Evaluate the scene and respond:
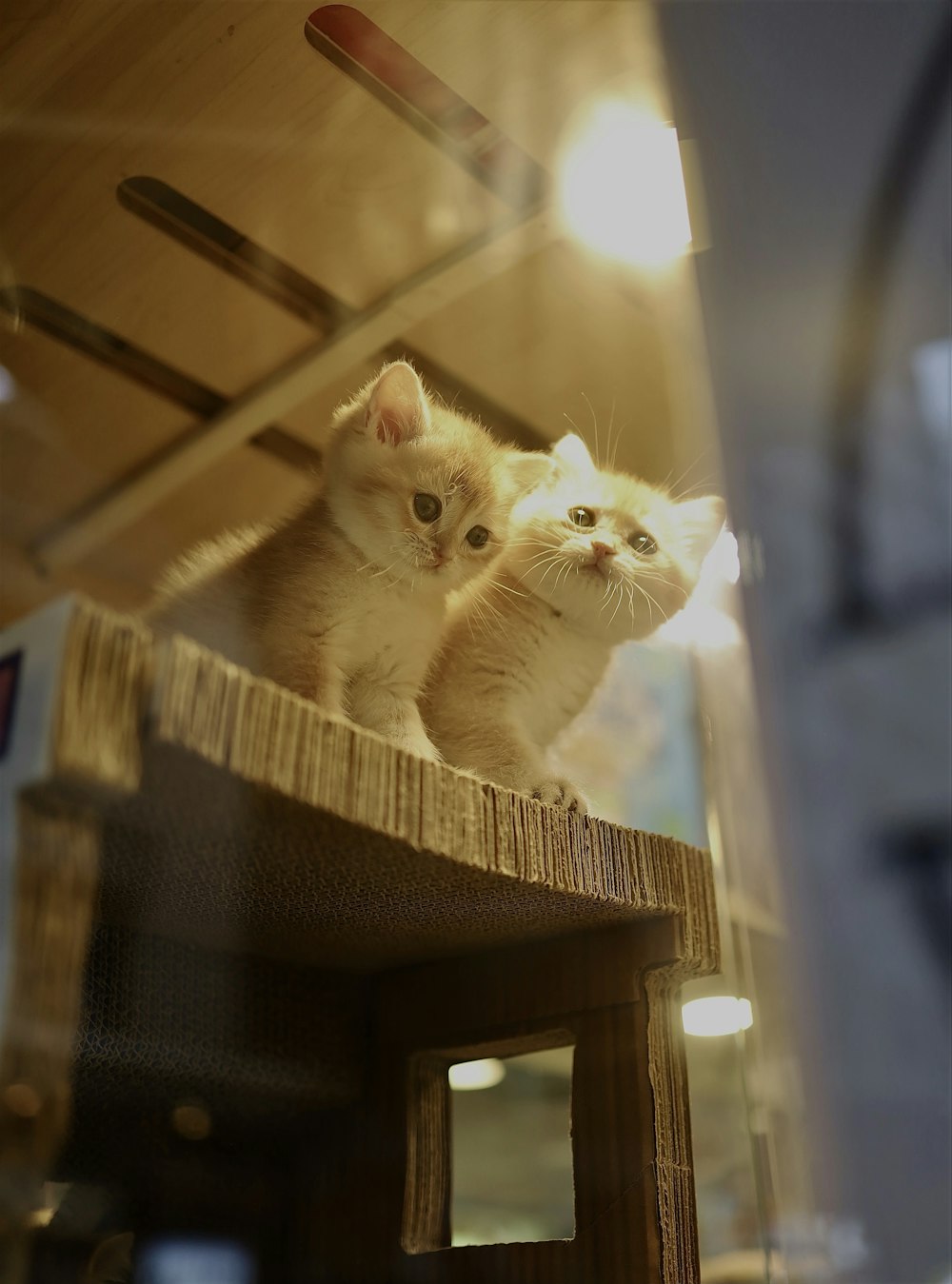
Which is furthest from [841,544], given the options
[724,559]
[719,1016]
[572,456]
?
[719,1016]

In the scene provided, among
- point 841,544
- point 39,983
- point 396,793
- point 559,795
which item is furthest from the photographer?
point 559,795

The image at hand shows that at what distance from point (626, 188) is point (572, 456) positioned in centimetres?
21

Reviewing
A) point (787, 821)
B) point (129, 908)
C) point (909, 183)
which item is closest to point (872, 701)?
point (787, 821)

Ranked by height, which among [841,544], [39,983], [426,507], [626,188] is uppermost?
[626,188]

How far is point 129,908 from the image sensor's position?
0.60 metres

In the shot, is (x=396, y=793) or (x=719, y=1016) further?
(x=719, y=1016)

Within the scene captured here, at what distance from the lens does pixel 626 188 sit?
0.82 metres

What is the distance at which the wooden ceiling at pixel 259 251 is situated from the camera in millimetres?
674

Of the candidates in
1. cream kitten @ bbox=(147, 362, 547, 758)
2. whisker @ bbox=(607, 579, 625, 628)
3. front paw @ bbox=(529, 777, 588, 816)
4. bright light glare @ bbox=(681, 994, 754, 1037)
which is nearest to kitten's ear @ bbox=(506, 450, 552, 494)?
cream kitten @ bbox=(147, 362, 547, 758)

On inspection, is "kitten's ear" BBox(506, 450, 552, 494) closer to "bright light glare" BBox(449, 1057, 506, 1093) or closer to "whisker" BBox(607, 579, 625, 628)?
"whisker" BBox(607, 579, 625, 628)

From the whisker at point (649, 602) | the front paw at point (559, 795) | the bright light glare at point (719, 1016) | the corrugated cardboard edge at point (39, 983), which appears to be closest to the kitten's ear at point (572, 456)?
the whisker at point (649, 602)

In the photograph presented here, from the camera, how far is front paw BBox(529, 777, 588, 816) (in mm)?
736

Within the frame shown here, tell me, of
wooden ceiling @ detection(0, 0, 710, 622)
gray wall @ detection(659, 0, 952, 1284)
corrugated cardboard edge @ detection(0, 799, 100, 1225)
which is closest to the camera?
corrugated cardboard edge @ detection(0, 799, 100, 1225)

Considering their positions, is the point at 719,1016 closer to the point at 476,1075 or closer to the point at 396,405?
the point at 476,1075
